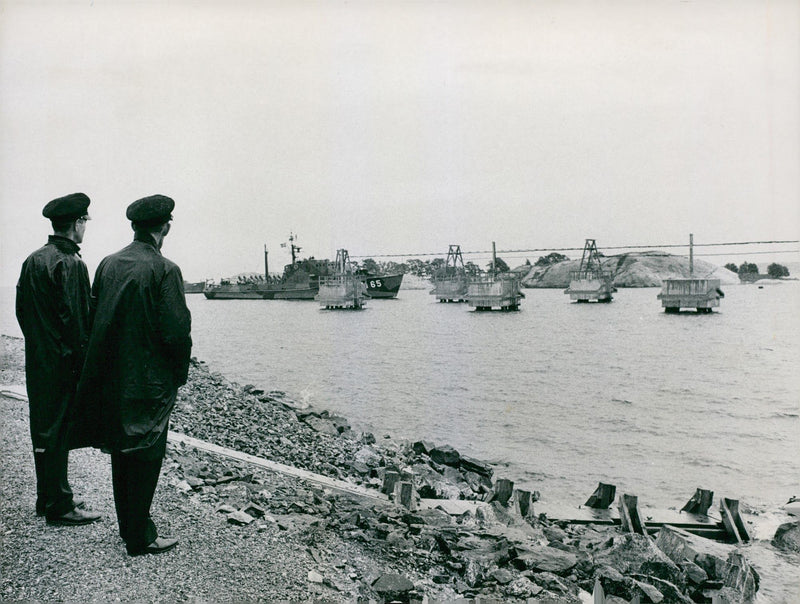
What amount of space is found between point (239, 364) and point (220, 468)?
24782 mm

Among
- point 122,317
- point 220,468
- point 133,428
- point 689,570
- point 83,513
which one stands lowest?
point 689,570

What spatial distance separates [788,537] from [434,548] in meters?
6.34

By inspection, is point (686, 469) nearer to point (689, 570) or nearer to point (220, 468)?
point (689, 570)

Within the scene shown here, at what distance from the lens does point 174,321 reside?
14.1ft

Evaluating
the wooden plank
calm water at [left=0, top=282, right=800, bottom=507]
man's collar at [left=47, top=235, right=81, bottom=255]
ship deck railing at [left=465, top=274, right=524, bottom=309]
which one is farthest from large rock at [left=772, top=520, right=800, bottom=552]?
ship deck railing at [left=465, top=274, right=524, bottom=309]

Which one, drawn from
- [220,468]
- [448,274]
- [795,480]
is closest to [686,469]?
[795,480]

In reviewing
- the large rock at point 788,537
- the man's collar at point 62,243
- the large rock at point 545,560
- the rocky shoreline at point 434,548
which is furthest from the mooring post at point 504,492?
the man's collar at point 62,243

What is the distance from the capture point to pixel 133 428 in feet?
13.9

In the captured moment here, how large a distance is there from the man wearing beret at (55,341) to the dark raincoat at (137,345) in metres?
0.45

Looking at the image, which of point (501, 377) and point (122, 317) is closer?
point (122, 317)

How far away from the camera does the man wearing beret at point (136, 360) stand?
4289 mm

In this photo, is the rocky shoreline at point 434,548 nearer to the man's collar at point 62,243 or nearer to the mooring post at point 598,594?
the mooring post at point 598,594

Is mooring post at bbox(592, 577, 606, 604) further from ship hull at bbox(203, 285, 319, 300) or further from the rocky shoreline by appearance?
ship hull at bbox(203, 285, 319, 300)

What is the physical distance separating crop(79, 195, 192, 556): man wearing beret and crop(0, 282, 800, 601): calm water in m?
2.68
